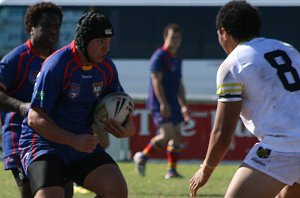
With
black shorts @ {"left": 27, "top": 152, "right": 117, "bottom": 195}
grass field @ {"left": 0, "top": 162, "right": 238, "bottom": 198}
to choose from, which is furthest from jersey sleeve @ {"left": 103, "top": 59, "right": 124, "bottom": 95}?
grass field @ {"left": 0, "top": 162, "right": 238, "bottom": 198}

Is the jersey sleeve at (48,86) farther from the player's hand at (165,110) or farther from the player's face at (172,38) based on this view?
the player's face at (172,38)

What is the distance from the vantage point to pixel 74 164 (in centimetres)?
618

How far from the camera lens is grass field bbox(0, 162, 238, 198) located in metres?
10.0

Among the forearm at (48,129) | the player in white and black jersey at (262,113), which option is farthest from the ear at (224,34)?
the forearm at (48,129)

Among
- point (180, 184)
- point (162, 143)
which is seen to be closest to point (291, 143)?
point (180, 184)

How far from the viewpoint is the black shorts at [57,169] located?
5887 millimetres

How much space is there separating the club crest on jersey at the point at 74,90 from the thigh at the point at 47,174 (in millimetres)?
433

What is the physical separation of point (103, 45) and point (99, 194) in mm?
1003

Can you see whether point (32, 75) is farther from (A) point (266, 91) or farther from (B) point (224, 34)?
(A) point (266, 91)

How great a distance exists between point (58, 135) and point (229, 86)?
118cm

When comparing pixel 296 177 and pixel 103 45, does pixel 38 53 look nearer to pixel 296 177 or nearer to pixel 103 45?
pixel 103 45

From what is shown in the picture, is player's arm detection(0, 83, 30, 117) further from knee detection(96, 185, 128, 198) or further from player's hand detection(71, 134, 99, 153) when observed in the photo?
knee detection(96, 185, 128, 198)

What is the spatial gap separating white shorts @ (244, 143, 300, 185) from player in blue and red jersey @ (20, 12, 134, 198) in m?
0.96

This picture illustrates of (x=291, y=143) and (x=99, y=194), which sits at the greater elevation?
(x=291, y=143)
